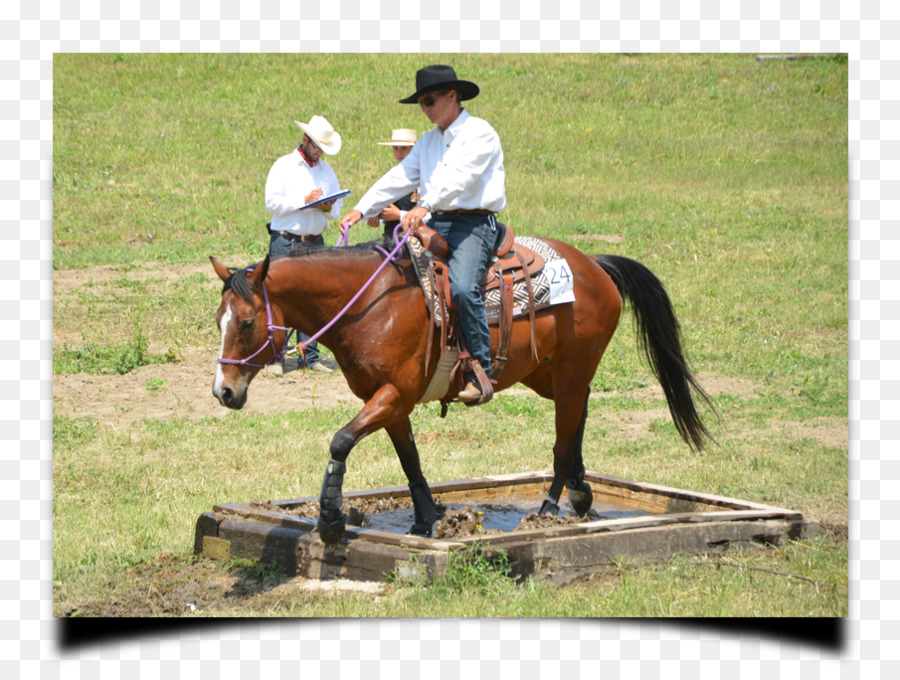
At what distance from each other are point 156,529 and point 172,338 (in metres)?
6.16

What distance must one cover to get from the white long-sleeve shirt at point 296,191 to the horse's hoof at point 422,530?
4.63m

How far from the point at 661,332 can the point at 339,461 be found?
3.01 metres

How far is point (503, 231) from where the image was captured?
7.04 metres

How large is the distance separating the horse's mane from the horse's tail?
2030mm

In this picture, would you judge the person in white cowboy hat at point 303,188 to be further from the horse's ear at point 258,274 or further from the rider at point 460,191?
the horse's ear at point 258,274

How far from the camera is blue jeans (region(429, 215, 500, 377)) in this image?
21.1 feet

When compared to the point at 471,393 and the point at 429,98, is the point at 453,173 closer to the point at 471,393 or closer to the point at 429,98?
the point at 429,98

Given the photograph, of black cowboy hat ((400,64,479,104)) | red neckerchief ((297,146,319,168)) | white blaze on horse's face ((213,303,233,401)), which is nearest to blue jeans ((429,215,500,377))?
black cowboy hat ((400,64,479,104))

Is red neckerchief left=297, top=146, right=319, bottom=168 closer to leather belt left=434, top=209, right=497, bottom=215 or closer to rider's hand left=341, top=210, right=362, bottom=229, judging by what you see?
rider's hand left=341, top=210, right=362, bottom=229

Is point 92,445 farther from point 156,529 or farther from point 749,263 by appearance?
point 749,263

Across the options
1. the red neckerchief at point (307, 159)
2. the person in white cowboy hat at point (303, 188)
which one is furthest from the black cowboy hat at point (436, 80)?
the red neckerchief at point (307, 159)

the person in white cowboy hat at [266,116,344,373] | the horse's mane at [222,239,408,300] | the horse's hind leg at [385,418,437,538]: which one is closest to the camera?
the horse's mane at [222,239,408,300]

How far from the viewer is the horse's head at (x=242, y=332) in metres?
5.64

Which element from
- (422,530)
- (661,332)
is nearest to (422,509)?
(422,530)
